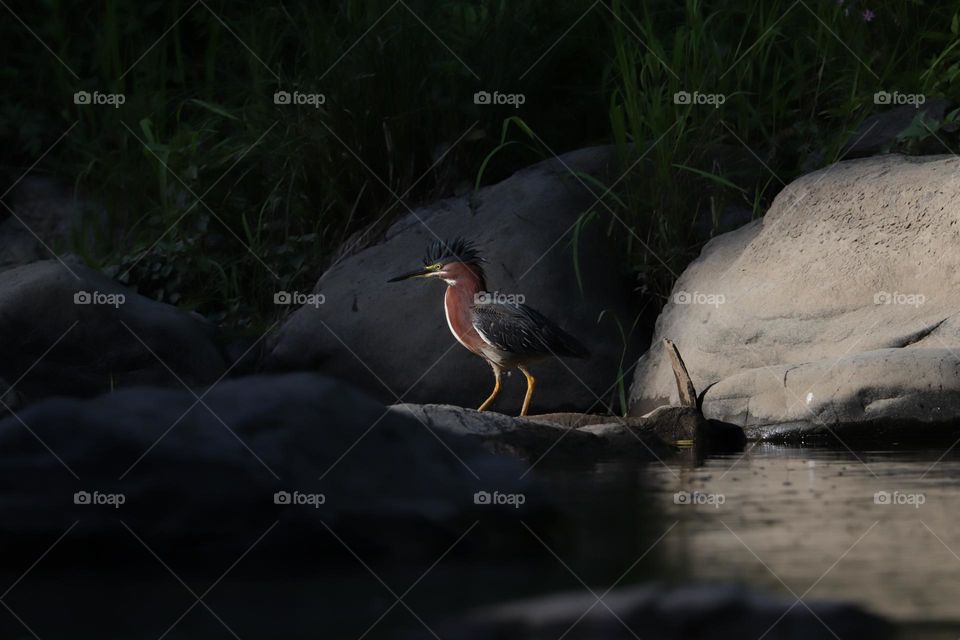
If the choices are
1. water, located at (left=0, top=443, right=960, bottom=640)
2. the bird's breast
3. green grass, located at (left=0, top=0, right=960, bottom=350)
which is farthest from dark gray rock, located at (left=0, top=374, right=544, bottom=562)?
green grass, located at (left=0, top=0, right=960, bottom=350)

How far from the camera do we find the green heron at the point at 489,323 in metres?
5.47

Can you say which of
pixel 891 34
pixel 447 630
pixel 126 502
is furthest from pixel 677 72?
pixel 447 630

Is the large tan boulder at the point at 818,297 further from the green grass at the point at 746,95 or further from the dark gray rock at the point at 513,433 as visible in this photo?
the dark gray rock at the point at 513,433

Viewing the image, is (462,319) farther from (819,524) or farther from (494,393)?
(819,524)

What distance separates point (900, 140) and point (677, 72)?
108 cm

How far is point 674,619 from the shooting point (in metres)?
2.28

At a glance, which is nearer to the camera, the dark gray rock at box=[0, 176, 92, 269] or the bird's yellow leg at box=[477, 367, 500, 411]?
the bird's yellow leg at box=[477, 367, 500, 411]

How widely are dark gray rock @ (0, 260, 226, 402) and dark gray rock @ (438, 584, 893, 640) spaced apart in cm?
415

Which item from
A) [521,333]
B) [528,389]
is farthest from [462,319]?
[528,389]

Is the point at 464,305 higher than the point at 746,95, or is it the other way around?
the point at 746,95

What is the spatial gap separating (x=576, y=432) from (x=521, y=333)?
0.90 meters

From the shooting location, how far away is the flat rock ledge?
450cm

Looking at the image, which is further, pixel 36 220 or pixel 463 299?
pixel 36 220

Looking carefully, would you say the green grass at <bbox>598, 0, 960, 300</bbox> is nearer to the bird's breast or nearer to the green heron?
the green heron
